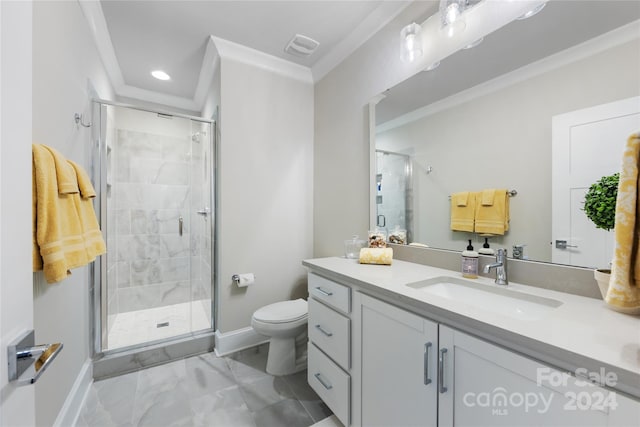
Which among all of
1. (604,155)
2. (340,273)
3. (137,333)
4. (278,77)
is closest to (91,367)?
(137,333)

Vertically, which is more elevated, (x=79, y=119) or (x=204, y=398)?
(x=79, y=119)

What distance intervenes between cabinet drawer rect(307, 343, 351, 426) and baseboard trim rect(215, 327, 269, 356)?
2.66 feet

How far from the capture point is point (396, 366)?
39.6 inches

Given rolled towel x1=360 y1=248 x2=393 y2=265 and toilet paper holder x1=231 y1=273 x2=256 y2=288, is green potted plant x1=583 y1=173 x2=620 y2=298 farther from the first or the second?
toilet paper holder x1=231 y1=273 x2=256 y2=288

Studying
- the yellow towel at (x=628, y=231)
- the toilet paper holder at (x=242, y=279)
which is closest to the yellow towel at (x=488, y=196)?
the yellow towel at (x=628, y=231)

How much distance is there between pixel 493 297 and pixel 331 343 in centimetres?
79

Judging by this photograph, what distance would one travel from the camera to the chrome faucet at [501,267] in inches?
43.5

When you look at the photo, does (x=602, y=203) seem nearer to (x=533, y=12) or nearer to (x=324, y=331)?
(x=533, y=12)

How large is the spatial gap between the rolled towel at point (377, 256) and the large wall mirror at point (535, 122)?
9.2 inches

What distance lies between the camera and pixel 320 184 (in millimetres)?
2439

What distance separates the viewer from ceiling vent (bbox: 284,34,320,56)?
80.5 inches

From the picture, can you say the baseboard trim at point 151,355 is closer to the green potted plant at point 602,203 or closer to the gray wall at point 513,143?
the gray wall at point 513,143

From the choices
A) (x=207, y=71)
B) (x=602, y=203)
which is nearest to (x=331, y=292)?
(x=602, y=203)

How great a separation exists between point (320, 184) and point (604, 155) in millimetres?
1822
